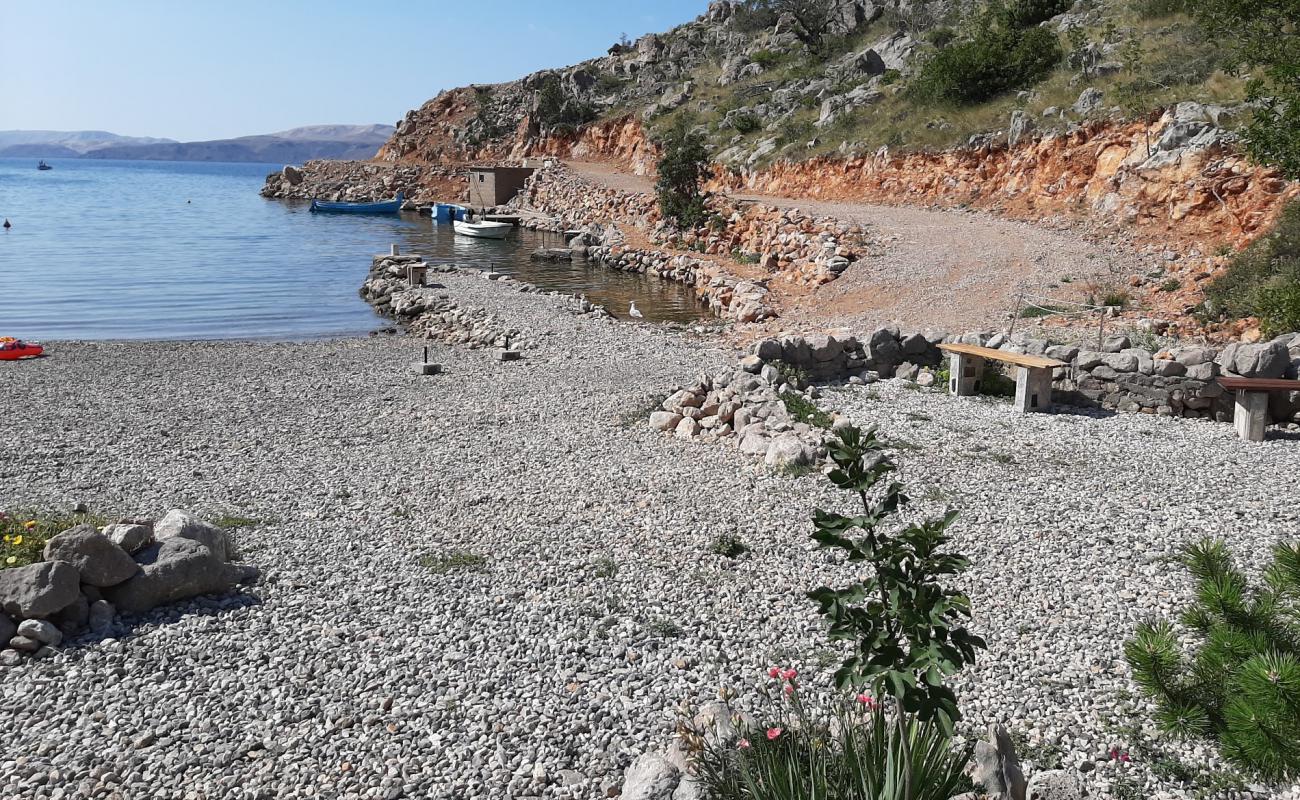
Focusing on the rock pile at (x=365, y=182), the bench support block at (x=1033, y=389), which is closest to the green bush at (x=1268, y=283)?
the bench support block at (x=1033, y=389)

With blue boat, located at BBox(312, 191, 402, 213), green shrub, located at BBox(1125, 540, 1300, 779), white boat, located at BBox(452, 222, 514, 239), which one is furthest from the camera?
blue boat, located at BBox(312, 191, 402, 213)

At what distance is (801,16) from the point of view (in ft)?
192

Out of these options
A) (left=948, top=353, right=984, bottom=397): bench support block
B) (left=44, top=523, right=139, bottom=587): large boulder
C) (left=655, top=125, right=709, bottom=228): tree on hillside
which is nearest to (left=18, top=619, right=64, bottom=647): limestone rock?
(left=44, top=523, right=139, bottom=587): large boulder

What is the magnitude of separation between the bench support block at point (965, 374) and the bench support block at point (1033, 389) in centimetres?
91

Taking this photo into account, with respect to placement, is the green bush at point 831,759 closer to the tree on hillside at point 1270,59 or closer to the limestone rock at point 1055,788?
the limestone rock at point 1055,788

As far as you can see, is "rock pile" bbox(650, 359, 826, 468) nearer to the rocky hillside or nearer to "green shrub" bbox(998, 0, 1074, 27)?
the rocky hillside

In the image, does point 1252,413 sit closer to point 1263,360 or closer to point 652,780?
point 1263,360

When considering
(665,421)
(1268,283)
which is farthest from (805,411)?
(1268,283)

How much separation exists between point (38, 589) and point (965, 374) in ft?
38.8

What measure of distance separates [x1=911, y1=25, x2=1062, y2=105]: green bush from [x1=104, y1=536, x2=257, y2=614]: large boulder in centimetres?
3238

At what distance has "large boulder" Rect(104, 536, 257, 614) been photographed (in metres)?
6.87

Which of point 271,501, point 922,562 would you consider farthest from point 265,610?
point 922,562

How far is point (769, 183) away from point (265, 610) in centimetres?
3359

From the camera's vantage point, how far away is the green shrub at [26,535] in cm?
703
